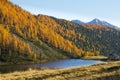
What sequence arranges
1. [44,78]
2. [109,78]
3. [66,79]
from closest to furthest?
[109,78] → [66,79] → [44,78]

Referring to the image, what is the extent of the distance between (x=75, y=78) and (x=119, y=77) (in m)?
6.36

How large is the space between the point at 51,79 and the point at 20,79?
17.8 feet

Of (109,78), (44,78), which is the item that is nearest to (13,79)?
(44,78)

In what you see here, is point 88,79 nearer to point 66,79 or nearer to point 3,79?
point 66,79

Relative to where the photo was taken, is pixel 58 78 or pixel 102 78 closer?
pixel 102 78

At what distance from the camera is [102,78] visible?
36.7 metres

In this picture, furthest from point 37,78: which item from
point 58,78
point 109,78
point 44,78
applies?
point 109,78

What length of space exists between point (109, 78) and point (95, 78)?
6.38ft

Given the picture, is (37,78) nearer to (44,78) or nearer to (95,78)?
(44,78)

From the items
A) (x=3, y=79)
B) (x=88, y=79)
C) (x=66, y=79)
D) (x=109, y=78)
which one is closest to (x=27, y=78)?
(x=3, y=79)

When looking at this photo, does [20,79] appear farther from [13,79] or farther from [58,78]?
[58,78]

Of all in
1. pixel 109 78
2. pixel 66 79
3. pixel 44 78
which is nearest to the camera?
pixel 109 78

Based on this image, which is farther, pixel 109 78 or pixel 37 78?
pixel 37 78

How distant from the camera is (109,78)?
36062 millimetres
